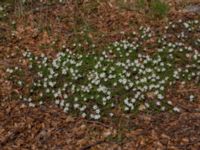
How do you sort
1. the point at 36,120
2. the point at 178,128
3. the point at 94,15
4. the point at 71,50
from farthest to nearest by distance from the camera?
1. the point at 94,15
2. the point at 71,50
3. the point at 36,120
4. the point at 178,128

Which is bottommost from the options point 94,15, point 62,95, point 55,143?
point 55,143

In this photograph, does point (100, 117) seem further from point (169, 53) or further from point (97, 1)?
point (97, 1)

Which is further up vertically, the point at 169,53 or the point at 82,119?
the point at 169,53

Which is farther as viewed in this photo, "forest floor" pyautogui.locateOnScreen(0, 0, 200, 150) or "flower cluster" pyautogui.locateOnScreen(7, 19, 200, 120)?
"flower cluster" pyautogui.locateOnScreen(7, 19, 200, 120)

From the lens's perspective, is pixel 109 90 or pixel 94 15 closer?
pixel 109 90

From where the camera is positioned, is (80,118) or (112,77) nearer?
(80,118)

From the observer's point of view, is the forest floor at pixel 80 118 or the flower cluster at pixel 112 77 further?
the flower cluster at pixel 112 77

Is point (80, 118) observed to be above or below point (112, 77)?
below

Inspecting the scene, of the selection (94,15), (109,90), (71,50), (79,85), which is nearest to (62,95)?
(79,85)
